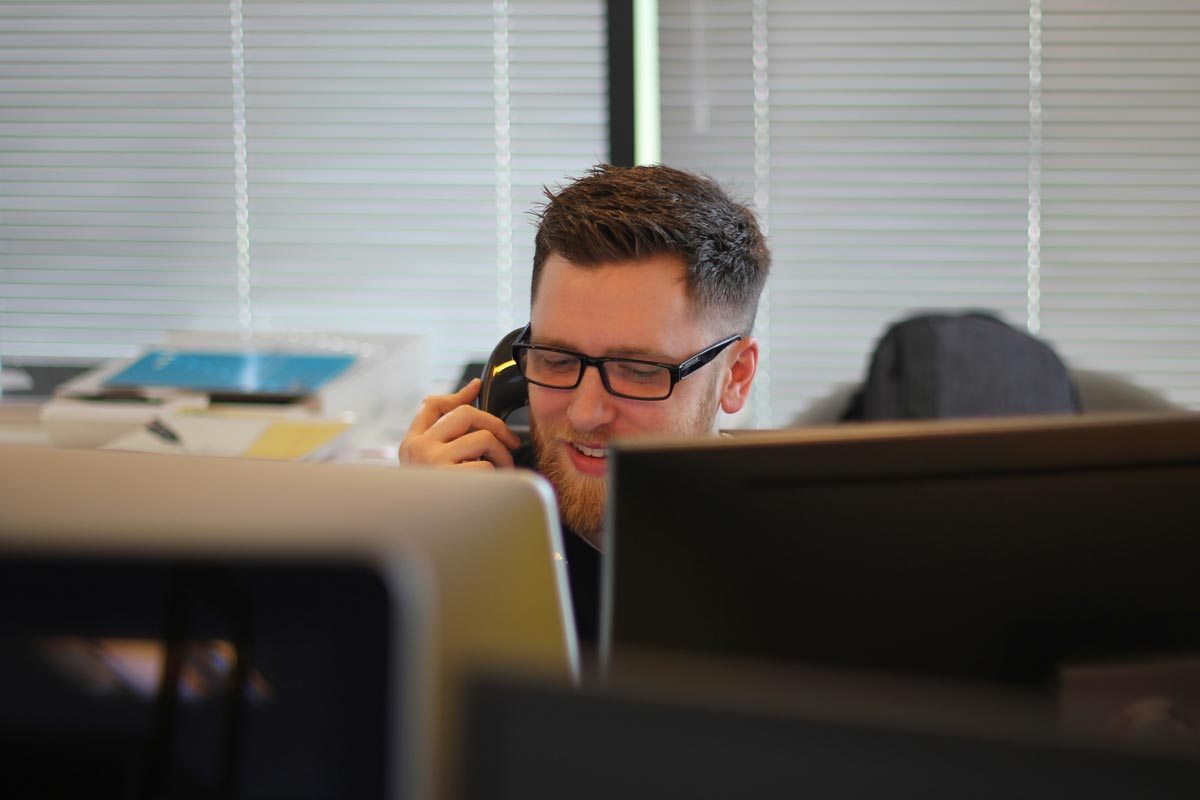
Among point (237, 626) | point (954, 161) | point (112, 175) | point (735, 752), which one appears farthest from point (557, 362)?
point (112, 175)

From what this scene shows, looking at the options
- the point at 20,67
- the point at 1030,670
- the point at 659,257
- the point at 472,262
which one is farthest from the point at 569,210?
the point at 20,67

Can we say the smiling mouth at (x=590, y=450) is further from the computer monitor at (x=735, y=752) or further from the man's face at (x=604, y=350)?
the computer monitor at (x=735, y=752)

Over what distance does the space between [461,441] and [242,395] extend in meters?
1.19

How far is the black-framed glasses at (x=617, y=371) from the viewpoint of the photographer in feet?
5.15

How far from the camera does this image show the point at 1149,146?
3086 mm

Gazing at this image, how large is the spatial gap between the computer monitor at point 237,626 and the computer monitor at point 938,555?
121 mm

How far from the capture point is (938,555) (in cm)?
84

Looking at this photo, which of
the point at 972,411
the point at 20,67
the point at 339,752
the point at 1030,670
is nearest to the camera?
the point at 339,752

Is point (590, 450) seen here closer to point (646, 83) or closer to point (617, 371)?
point (617, 371)

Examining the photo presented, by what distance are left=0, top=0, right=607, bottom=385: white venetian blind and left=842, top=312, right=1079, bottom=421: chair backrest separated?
100 centimetres

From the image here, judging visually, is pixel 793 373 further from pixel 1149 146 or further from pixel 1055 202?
pixel 1149 146

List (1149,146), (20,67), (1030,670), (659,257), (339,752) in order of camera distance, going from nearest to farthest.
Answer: (339,752) < (1030,670) < (659,257) < (1149,146) < (20,67)

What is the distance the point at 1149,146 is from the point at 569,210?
1.99 meters

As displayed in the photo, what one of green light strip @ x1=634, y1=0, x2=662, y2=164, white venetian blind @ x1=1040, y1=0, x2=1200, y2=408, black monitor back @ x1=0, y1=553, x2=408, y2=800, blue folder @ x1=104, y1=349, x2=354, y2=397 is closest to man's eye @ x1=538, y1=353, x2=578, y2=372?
black monitor back @ x1=0, y1=553, x2=408, y2=800
